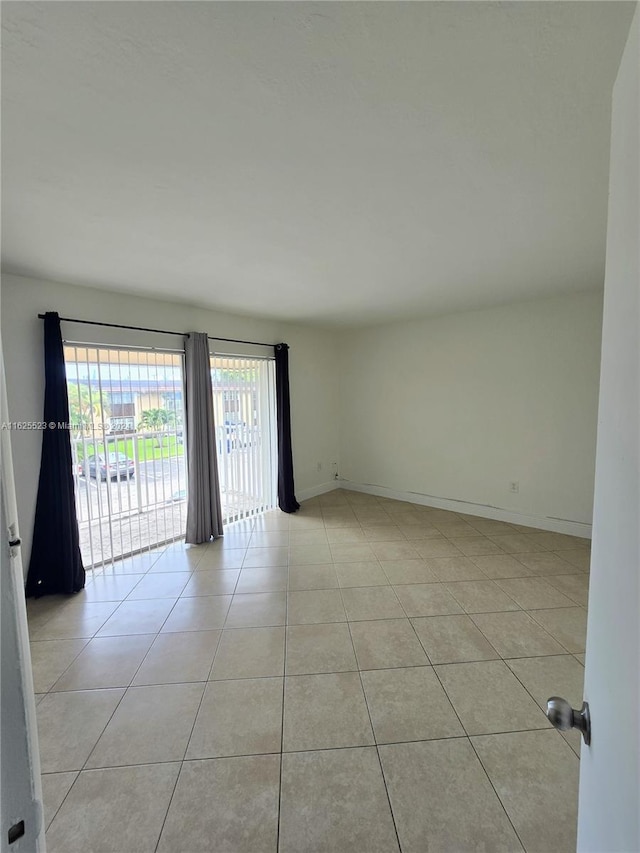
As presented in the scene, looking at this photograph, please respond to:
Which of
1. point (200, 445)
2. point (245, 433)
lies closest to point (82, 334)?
point (200, 445)

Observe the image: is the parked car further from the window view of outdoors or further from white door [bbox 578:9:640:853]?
white door [bbox 578:9:640:853]

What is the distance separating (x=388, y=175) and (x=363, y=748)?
7.86 feet

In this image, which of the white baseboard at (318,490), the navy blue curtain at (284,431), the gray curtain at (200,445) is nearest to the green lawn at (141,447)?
the gray curtain at (200,445)

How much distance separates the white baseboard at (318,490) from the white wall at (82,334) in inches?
2.8

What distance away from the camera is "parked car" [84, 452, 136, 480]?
2.90 metres

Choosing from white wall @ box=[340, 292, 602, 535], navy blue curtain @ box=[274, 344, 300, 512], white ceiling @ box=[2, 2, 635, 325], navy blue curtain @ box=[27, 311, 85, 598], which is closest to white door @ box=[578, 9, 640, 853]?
white ceiling @ box=[2, 2, 635, 325]

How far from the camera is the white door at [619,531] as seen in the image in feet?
1.66

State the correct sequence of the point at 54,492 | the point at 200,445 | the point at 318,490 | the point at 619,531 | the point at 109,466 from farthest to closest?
the point at 318,490 < the point at 200,445 < the point at 109,466 < the point at 54,492 < the point at 619,531

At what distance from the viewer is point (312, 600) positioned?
257 centimetres

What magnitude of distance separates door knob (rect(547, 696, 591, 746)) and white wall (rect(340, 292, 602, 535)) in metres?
3.44

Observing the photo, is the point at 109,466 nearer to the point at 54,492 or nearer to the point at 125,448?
the point at 125,448

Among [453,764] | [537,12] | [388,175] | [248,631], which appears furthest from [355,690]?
[537,12]

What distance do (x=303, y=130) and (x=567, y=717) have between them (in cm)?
173

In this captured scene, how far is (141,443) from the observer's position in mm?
3230
